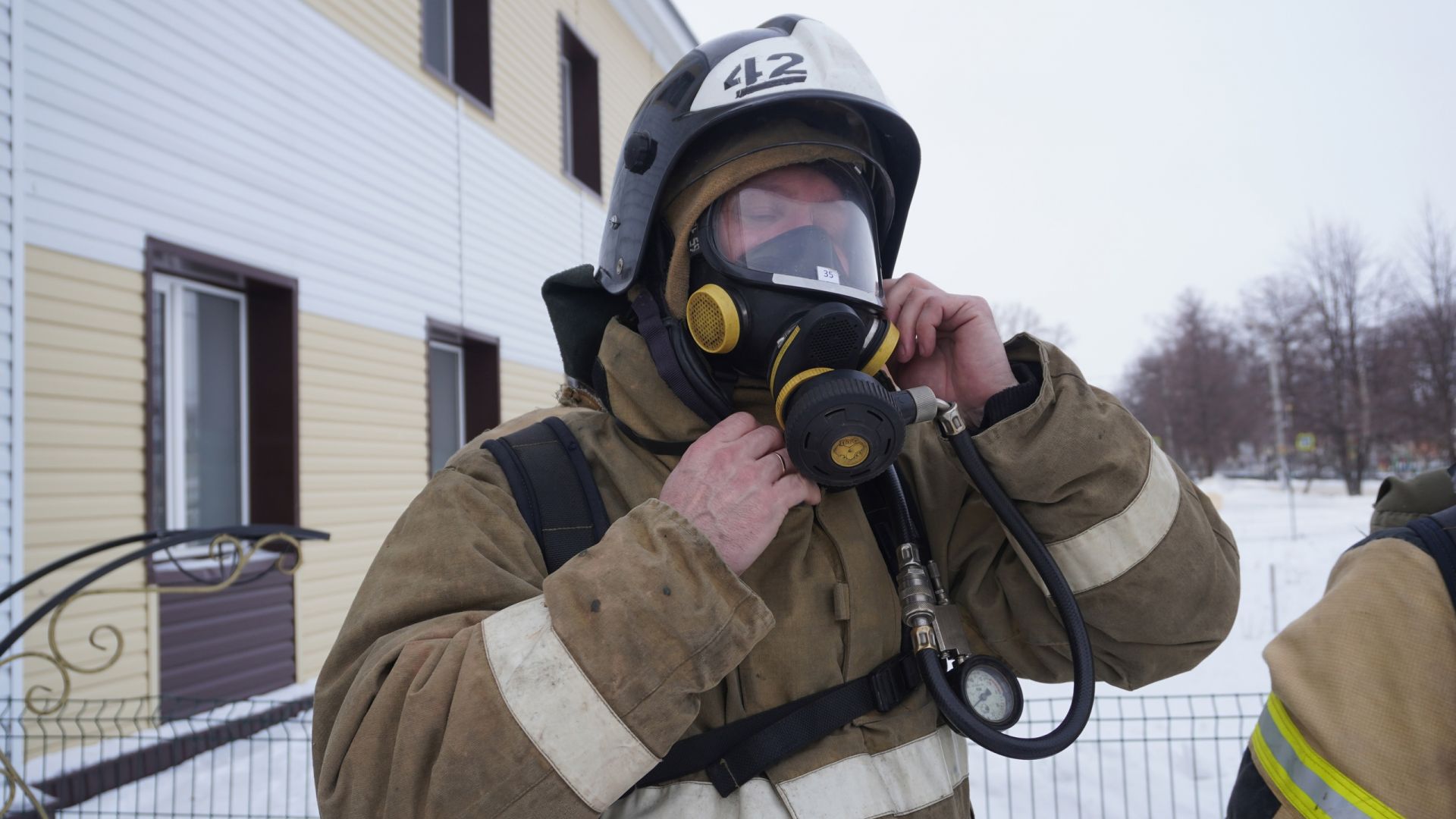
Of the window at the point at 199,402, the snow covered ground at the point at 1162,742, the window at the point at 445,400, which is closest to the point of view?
the snow covered ground at the point at 1162,742

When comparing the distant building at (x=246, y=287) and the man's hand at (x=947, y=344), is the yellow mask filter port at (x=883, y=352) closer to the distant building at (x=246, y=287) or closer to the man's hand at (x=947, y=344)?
the man's hand at (x=947, y=344)

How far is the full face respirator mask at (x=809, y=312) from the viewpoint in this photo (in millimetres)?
1408

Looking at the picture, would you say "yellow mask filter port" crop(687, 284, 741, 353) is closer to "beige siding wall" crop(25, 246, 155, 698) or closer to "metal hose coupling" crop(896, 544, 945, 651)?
"metal hose coupling" crop(896, 544, 945, 651)

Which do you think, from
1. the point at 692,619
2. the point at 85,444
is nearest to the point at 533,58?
the point at 85,444

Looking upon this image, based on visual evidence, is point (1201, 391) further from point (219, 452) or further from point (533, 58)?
point (219, 452)

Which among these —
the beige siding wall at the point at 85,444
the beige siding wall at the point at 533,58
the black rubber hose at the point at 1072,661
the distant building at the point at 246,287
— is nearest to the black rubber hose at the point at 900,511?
the black rubber hose at the point at 1072,661

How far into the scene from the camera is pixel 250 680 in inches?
214

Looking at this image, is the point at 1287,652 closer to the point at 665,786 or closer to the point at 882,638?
the point at 882,638

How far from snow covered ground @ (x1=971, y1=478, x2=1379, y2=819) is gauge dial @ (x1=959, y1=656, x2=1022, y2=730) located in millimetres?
806

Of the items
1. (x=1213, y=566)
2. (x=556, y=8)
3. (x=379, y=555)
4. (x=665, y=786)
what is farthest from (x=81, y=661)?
(x=556, y=8)

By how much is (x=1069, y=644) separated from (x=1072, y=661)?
31 millimetres

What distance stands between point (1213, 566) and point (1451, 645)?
377 mm

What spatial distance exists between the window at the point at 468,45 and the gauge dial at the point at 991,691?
8167mm

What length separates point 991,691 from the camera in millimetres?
1494
